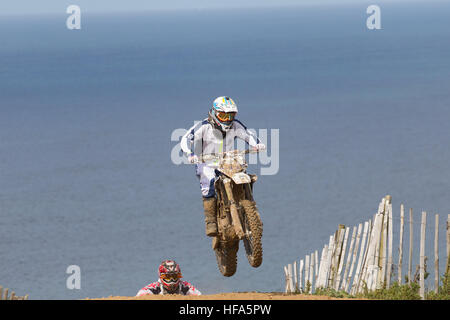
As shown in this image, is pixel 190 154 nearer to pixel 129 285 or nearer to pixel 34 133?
pixel 129 285

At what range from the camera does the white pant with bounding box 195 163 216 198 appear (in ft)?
79.6

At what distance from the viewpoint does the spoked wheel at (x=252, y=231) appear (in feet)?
76.9

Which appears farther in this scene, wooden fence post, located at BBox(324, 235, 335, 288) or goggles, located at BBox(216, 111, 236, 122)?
wooden fence post, located at BBox(324, 235, 335, 288)

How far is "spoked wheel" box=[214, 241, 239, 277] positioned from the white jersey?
206 centimetres

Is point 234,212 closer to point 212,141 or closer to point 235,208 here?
point 235,208

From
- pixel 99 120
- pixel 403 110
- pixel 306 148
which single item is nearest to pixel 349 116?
pixel 403 110

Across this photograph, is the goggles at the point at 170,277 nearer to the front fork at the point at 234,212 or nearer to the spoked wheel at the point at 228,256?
the spoked wheel at the point at 228,256

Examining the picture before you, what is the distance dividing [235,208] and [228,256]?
151 centimetres

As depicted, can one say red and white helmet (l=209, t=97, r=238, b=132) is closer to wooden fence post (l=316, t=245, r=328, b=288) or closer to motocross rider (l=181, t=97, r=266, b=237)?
motocross rider (l=181, t=97, r=266, b=237)

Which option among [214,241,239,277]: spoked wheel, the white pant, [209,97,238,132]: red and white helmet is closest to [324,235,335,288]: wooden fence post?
[214,241,239,277]: spoked wheel

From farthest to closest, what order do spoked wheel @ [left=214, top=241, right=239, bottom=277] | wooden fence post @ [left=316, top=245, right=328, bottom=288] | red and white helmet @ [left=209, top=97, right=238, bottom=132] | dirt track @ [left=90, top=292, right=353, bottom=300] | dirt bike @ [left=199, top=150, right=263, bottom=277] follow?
wooden fence post @ [left=316, top=245, right=328, bottom=288] → spoked wheel @ [left=214, top=241, right=239, bottom=277] → red and white helmet @ [left=209, top=97, right=238, bottom=132] → dirt bike @ [left=199, top=150, right=263, bottom=277] → dirt track @ [left=90, top=292, right=353, bottom=300]

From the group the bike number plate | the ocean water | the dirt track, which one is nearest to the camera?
the dirt track

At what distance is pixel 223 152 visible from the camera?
24.2 metres

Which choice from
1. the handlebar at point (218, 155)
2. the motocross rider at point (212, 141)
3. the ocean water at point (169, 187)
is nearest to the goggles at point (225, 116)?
the motocross rider at point (212, 141)
